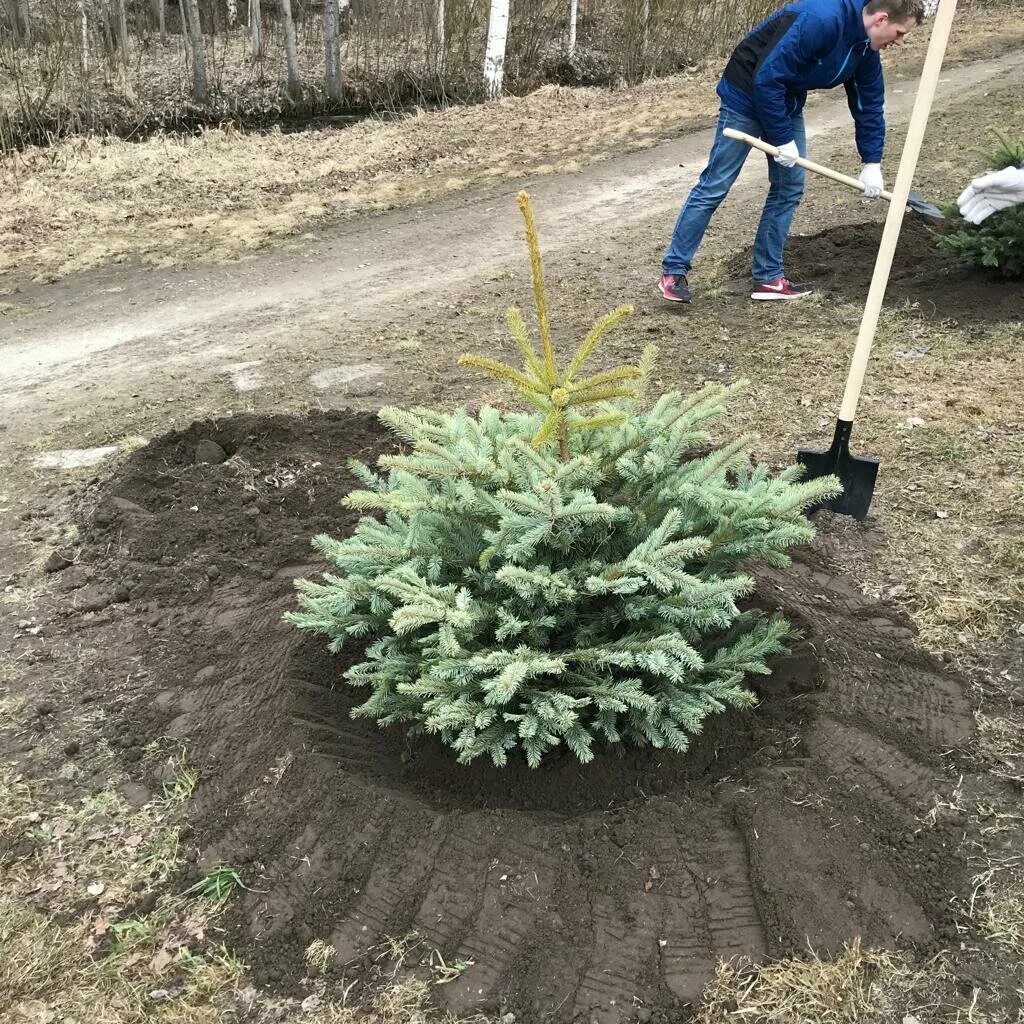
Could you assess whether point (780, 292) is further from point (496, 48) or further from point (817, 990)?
point (496, 48)

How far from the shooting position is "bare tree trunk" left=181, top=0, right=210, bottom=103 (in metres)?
10.8

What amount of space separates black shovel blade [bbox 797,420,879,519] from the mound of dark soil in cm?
221

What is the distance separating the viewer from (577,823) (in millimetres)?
2246

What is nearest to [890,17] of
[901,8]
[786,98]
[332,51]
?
[901,8]

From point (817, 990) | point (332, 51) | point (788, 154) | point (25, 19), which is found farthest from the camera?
point (25, 19)

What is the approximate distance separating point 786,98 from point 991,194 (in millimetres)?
1250

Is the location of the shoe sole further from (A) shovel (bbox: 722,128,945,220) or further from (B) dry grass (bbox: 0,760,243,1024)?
(B) dry grass (bbox: 0,760,243,1024)

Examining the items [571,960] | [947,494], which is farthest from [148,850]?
[947,494]

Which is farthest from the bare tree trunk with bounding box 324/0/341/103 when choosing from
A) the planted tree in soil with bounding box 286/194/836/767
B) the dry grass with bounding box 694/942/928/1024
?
the dry grass with bounding box 694/942/928/1024

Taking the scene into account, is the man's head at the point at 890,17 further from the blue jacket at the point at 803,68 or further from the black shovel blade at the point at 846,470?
the black shovel blade at the point at 846,470

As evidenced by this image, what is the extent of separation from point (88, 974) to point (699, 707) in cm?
162

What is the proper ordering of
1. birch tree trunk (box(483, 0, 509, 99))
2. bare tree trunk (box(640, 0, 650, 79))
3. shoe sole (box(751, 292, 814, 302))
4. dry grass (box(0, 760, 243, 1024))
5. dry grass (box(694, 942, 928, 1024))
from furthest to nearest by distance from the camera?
bare tree trunk (box(640, 0, 650, 79)) → birch tree trunk (box(483, 0, 509, 99)) → shoe sole (box(751, 292, 814, 302)) → dry grass (box(0, 760, 243, 1024)) → dry grass (box(694, 942, 928, 1024))

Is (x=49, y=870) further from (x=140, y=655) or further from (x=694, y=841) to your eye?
(x=694, y=841)

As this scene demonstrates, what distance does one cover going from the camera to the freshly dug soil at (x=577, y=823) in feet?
6.66
